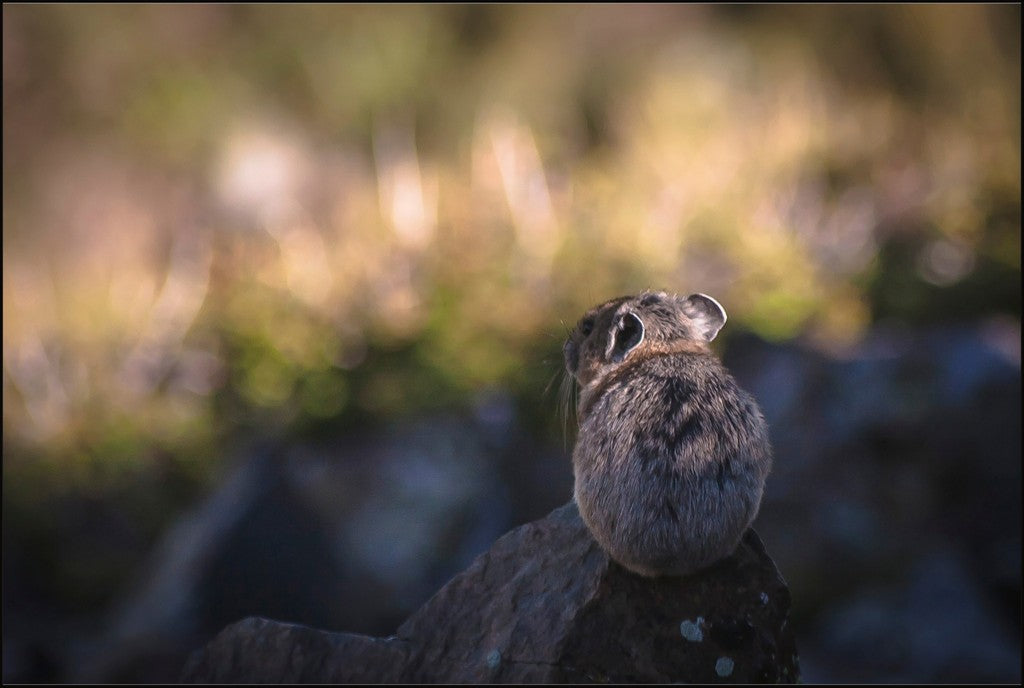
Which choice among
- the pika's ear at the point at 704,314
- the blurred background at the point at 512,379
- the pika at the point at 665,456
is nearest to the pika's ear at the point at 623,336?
the pika at the point at 665,456

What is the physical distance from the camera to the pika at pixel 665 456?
139 inches

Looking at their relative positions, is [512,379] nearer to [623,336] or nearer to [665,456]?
[623,336]

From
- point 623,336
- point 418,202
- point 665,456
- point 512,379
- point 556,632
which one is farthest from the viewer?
point 418,202

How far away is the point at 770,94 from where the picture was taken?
1346 centimetres

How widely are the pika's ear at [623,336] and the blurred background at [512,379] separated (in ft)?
2.01

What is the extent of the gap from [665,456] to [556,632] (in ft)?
2.42

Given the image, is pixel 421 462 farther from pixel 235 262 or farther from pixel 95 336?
pixel 95 336

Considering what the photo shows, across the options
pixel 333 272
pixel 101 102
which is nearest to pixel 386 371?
pixel 333 272

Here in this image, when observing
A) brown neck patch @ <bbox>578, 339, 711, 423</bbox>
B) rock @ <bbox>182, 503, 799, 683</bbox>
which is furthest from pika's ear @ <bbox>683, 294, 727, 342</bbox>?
rock @ <bbox>182, 503, 799, 683</bbox>

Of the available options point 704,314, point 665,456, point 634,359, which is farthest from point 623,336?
point 665,456

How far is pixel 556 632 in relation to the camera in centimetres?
368

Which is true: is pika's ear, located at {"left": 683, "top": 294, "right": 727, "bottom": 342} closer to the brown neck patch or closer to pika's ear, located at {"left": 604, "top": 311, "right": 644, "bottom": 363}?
the brown neck patch

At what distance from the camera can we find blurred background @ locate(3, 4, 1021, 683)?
693 centimetres

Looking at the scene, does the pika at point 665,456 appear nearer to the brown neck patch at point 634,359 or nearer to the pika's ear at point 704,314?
the brown neck patch at point 634,359
